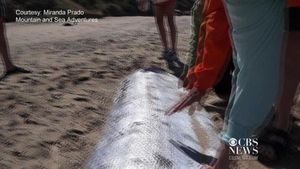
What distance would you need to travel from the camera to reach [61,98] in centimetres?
409

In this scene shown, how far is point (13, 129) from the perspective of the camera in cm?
337

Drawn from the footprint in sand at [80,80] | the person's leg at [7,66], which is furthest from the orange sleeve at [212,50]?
the person's leg at [7,66]

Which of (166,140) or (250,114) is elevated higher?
(250,114)

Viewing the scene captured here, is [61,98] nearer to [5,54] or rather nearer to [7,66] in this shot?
[7,66]

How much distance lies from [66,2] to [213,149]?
1495 centimetres

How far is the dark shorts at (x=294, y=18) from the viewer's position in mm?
2408

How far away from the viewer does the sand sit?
3.09m

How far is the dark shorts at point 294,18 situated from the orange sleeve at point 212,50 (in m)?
0.46

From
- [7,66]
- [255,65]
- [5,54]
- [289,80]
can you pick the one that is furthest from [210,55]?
[5,54]

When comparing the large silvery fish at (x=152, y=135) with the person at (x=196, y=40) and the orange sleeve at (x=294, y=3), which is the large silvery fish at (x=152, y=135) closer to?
the person at (x=196, y=40)

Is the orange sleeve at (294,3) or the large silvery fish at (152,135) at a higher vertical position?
the orange sleeve at (294,3)

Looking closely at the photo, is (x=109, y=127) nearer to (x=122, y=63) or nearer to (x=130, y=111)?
(x=130, y=111)

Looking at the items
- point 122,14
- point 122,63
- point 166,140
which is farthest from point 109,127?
point 122,14

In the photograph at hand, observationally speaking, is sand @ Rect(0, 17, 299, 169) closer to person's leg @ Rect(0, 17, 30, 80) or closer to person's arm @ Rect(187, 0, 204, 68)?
person's leg @ Rect(0, 17, 30, 80)
